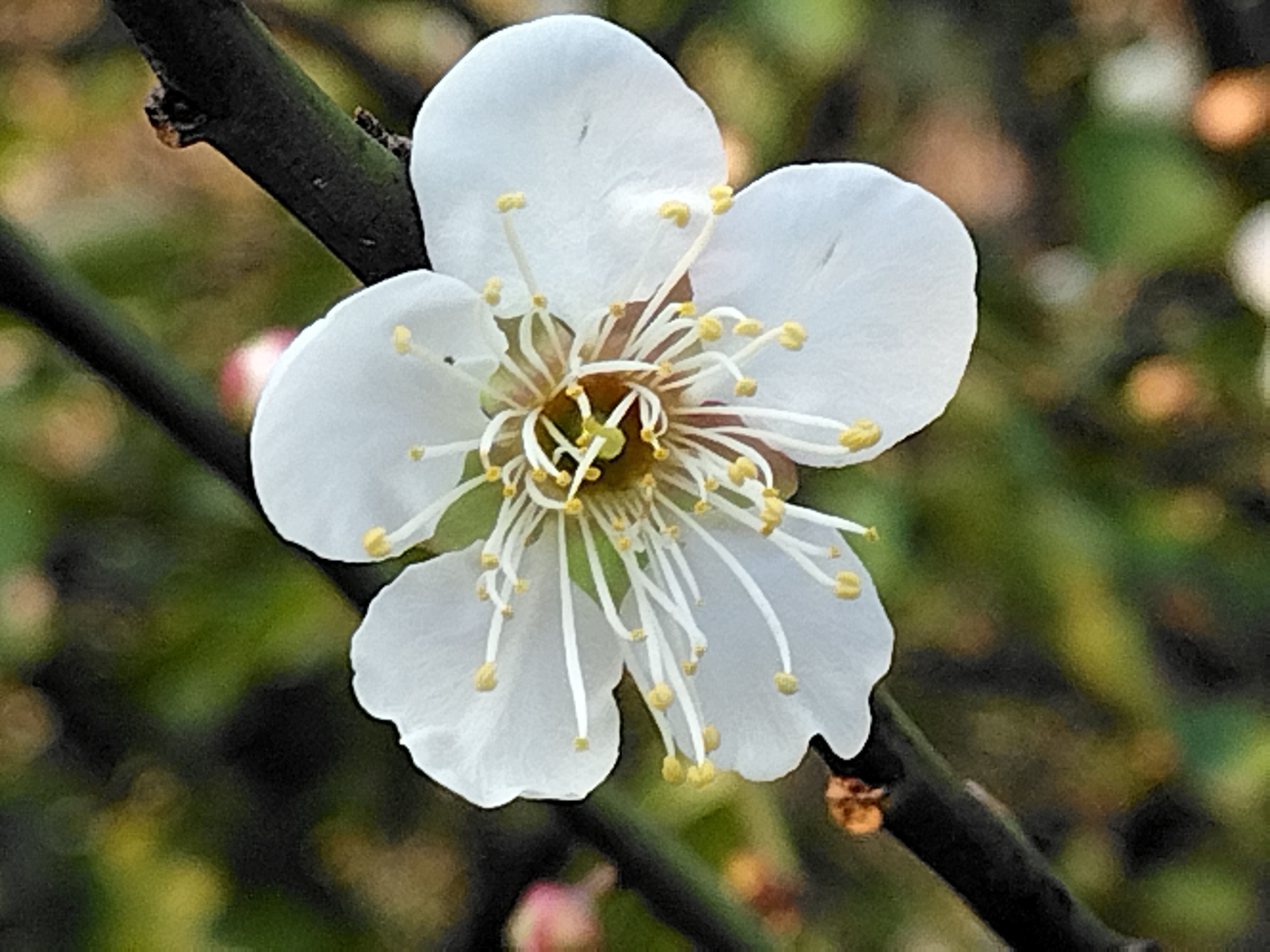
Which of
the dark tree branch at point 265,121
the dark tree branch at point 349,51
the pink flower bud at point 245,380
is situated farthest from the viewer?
the dark tree branch at point 349,51

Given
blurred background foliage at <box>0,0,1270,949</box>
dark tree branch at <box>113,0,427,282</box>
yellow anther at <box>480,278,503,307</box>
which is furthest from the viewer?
blurred background foliage at <box>0,0,1270,949</box>

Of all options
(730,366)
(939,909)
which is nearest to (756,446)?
(730,366)

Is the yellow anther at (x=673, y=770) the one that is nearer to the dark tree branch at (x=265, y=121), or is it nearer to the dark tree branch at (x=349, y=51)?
the dark tree branch at (x=265, y=121)

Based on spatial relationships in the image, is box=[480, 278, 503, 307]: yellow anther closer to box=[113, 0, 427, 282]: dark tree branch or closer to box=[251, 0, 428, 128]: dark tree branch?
box=[113, 0, 427, 282]: dark tree branch

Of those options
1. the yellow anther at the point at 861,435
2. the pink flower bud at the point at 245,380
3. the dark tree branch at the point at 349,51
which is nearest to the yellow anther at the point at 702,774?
the yellow anther at the point at 861,435

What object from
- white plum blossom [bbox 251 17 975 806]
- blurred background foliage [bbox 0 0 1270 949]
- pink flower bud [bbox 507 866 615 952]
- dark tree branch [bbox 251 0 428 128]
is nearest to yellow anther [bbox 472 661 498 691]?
white plum blossom [bbox 251 17 975 806]

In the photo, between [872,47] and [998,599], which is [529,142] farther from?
[872,47]

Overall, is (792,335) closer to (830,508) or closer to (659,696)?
(659,696)
